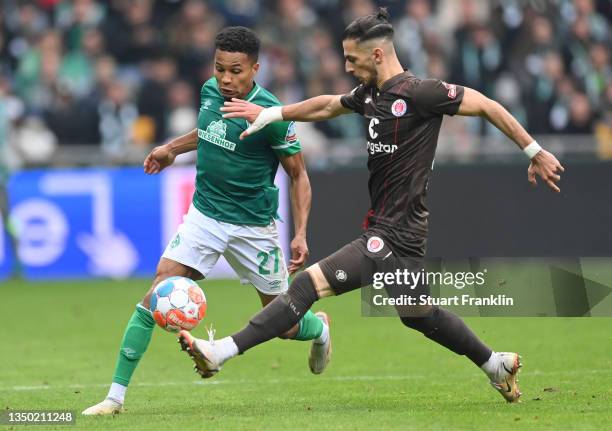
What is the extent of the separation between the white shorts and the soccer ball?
51 centimetres

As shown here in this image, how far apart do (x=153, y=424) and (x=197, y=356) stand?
48 centimetres

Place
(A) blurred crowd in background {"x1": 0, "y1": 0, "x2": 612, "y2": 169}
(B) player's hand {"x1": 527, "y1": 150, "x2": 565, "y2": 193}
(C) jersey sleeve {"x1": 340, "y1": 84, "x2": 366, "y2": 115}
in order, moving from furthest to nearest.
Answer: (A) blurred crowd in background {"x1": 0, "y1": 0, "x2": 612, "y2": 169} < (C) jersey sleeve {"x1": 340, "y1": 84, "x2": 366, "y2": 115} < (B) player's hand {"x1": 527, "y1": 150, "x2": 565, "y2": 193}

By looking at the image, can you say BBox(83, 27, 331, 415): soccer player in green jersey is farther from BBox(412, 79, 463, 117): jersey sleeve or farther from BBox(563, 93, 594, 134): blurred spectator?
BBox(563, 93, 594, 134): blurred spectator

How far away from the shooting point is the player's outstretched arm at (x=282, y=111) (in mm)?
8281

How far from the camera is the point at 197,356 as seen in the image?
25.0ft

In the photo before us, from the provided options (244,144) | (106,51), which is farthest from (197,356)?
(106,51)

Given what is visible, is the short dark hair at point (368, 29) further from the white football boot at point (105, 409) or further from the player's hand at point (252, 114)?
the white football boot at point (105, 409)

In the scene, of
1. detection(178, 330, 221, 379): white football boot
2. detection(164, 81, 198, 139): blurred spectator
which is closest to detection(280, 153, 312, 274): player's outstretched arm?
detection(178, 330, 221, 379): white football boot

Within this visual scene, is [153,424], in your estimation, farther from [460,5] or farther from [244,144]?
[460,5]

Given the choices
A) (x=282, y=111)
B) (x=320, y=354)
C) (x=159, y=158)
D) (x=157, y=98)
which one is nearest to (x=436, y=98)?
(x=282, y=111)

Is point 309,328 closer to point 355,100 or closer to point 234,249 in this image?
point 234,249

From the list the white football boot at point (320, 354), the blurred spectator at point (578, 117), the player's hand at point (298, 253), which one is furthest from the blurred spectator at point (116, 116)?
the player's hand at point (298, 253)

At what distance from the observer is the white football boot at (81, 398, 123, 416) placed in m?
8.17

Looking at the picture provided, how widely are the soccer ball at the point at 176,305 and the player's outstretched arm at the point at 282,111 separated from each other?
101 centimetres
